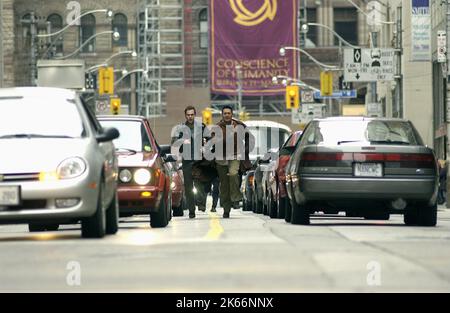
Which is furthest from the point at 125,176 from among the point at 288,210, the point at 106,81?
the point at 106,81

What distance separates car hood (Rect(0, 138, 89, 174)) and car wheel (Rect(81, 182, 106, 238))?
0.50 m

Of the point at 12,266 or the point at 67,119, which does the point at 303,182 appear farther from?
the point at 12,266

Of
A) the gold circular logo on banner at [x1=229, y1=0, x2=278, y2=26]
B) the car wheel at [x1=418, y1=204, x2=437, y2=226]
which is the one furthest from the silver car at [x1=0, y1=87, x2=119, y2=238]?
the gold circular logo on banner at [x1=229, y1=0, x2=278, y2=26]

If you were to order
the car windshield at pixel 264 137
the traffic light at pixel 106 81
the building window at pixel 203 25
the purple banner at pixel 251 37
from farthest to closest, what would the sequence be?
the building window at pixel 203 25, the purple banner at pixel 251 37, the traffic light at pixel 106 81, the car windshield at pixel 264 137

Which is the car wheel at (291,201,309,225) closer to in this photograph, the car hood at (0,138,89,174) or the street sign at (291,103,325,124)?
the car hood at (0,138,89,174)

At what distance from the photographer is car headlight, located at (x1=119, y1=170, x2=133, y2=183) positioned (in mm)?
19312

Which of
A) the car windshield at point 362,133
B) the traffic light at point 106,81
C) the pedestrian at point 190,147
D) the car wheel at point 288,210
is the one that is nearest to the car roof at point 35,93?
the car windshield at point 362,133

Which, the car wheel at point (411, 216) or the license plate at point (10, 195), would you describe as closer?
the license plate at point (10, 195)

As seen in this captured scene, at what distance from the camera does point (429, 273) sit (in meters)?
10.3

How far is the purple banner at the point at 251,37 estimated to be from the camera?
282ft

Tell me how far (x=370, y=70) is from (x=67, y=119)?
134ft

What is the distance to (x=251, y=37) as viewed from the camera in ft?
282

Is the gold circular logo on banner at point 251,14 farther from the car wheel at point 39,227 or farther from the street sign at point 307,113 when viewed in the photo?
the car wheel at point 39,227

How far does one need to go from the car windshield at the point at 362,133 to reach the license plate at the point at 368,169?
34 centimetres
